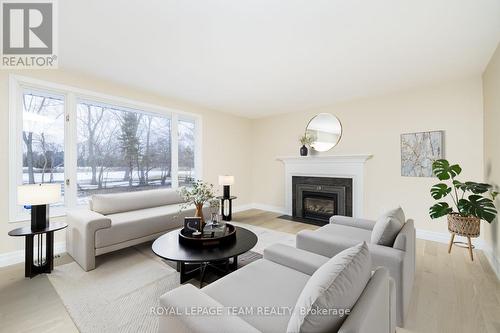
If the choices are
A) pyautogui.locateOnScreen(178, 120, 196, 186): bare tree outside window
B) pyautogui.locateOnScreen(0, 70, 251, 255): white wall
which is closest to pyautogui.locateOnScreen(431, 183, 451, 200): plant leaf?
pyautogui.locateOnScreen(0, 70, 251, 255): white wall

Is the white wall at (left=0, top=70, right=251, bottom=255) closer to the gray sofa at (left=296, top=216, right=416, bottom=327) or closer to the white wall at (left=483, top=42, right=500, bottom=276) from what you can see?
the gray sofa at (left=296, top=216, right=416, bottom=327)

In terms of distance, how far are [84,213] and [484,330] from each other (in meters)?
4.05

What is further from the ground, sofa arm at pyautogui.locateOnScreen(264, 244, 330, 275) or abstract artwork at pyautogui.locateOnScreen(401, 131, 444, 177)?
abstract artwork at pyautogui.locateOnScreen(401, 131, 444, 177)

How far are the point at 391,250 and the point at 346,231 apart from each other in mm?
789

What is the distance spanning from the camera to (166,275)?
2.38 metres

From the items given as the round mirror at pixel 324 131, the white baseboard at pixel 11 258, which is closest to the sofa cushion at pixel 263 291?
the white baseboard at pixel 11 258

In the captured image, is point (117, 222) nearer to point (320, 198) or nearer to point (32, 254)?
point (32, 254)

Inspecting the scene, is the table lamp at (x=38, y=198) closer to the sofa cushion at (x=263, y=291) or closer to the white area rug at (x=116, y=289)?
the white area rug at (x=116, y=289)

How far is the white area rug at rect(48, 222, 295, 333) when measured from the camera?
168 cm

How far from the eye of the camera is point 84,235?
2.46 metres

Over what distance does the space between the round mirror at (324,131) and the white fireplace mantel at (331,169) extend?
313 millimetres

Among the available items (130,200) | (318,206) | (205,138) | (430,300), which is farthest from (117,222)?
(318,206)

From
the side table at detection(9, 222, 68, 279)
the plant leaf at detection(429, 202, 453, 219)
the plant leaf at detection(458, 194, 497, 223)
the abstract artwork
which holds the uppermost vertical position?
the abstract artwork

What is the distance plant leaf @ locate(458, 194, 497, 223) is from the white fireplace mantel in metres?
1.61
